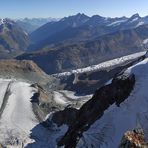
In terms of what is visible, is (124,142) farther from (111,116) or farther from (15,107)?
(15,107)

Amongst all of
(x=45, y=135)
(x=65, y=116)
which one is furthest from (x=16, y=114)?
(x=45, y=135)

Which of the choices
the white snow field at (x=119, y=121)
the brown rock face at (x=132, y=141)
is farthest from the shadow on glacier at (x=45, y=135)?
the brown rock face at (x=132, y=141)

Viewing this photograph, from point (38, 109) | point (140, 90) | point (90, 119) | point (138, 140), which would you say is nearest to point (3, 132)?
point (38, 109)

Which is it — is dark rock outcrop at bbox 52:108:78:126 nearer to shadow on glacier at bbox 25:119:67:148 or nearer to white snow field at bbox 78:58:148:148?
shadow on glacier at bbox 25:119:67:148

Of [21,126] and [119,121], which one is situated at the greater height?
[119,121]

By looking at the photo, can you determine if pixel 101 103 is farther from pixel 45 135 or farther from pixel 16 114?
pixel 16 114

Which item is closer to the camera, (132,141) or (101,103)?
(132,141)
